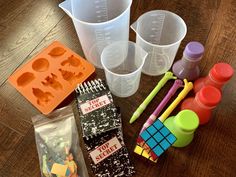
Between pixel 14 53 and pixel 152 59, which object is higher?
pixel 14 53

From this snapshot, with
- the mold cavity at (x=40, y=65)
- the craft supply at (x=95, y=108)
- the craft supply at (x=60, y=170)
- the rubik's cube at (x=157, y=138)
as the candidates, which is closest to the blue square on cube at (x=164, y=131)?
the rubik's cube at (x=157, y=138)

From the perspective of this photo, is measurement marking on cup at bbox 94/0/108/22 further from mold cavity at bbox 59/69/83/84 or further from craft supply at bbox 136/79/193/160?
craft supply at bbox 136/79/193/160

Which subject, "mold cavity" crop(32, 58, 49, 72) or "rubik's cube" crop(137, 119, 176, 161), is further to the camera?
"mold cavity" crop(32, 58, 49, 72)

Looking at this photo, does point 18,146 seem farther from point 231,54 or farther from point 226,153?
point 231,54

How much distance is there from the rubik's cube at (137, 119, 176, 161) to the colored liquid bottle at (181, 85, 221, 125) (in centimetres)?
10

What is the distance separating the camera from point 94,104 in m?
0.64

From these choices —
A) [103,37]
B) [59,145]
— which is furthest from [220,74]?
[59,145]

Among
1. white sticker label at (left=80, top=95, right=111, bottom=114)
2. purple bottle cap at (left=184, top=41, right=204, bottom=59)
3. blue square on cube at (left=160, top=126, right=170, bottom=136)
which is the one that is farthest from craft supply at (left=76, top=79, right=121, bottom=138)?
purple bottle cap at (left=184, top=41, right=204, bottom=59)

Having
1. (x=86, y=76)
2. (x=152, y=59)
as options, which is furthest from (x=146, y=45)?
(x=86, y=76)

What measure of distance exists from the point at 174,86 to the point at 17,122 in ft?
1.28

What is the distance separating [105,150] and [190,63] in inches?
11.2

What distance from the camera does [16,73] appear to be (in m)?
0.71

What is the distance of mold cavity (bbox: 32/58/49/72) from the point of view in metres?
0.72

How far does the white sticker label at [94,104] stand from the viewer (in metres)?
0.63
